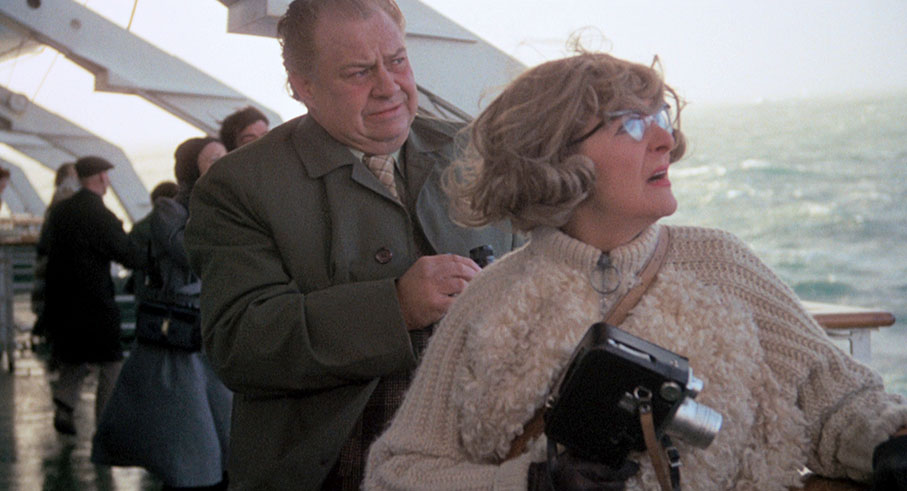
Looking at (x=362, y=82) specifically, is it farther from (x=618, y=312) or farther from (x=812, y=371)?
(x=812, y=371)

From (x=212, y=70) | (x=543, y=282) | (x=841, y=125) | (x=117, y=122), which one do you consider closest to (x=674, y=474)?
(x=543, y=282)

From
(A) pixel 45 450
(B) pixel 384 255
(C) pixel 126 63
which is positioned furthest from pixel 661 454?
(C) pixel 126 63

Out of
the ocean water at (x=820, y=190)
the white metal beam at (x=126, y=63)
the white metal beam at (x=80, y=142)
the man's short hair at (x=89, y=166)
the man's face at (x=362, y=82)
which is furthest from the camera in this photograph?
the ocean water at (x=820, y=190)

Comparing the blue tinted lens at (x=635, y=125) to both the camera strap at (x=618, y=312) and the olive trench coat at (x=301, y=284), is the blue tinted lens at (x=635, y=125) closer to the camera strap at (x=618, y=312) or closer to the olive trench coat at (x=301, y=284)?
the camera strap at (x=618, y=312)

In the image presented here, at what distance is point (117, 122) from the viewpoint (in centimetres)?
1145

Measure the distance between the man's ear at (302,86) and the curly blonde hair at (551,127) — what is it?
62 cm

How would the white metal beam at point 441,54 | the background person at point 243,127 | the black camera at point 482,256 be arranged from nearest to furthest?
the black camera at point 482,256
the white metal beam at point 441,54
the background person at point 243,127

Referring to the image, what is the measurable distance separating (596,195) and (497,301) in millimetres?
231

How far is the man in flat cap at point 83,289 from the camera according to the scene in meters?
6.05

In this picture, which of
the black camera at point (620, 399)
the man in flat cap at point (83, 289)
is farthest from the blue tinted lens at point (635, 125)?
the man in flat cap at point (83, 289)

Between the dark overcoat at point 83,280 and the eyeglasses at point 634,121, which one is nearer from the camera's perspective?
the eyeglasses at point 634,121

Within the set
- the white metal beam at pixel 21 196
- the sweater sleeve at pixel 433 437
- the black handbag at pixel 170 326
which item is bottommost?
the white metal beam at pixel 21 196

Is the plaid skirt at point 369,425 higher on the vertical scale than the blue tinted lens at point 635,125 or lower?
lower

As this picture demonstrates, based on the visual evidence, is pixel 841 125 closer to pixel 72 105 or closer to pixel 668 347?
pixel 72 105
